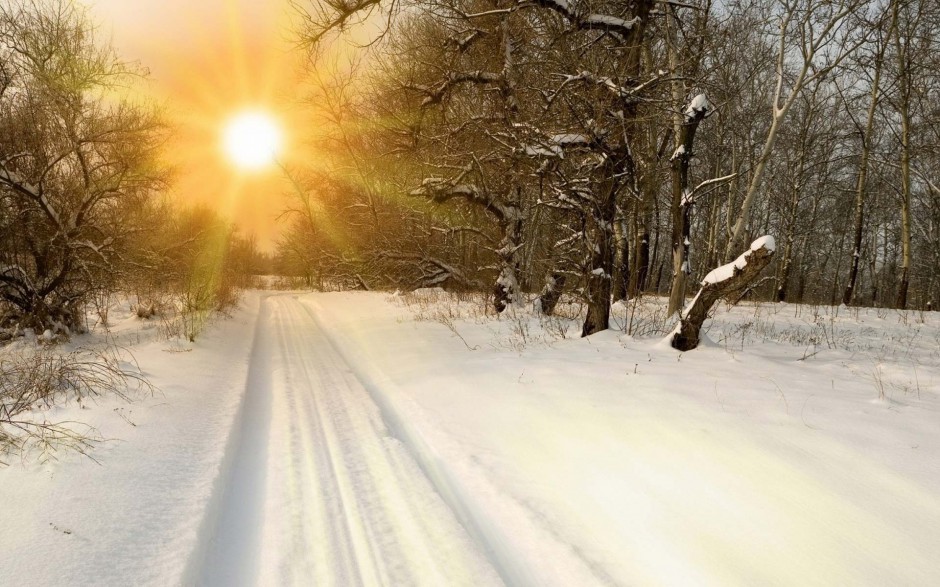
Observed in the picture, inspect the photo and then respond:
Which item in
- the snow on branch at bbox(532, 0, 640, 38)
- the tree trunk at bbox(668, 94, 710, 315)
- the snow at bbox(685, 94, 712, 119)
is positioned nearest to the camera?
the snow at bbox(685, 94, 712, 119)

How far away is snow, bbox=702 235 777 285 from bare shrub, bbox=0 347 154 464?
656 cm

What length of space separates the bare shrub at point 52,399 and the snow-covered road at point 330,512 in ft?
4.17

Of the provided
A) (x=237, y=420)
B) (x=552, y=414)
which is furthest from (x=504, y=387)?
(x=237, y=420)

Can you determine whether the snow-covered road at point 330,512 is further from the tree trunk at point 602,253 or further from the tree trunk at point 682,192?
the tree trunk at point 682,192

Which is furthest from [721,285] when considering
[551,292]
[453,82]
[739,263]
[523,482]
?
[453,82]

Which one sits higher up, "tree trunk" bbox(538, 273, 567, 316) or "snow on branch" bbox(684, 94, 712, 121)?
"snow on branch" bbox(684, 94, 712, 121)

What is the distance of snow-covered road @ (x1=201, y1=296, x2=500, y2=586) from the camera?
2406 mm

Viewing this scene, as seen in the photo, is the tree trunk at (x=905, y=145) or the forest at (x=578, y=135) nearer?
the forest at (x=578, y=135)

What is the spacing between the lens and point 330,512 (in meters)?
2.94

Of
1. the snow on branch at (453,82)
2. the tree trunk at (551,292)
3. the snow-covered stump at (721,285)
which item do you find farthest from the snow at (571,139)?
the snow on branch at (453,82)

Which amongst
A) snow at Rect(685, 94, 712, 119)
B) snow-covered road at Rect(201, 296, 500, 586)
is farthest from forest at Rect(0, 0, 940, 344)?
snow-covered road at Rect(201, 296, 500, 586)

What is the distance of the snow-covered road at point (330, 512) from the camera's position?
2.41m

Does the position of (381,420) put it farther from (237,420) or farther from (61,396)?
(61,396)

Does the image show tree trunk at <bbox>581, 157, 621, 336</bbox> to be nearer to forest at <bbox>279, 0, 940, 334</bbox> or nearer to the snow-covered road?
forest at <bbox>279, 0, 940, 334</bbox>
